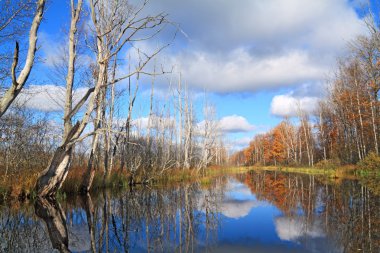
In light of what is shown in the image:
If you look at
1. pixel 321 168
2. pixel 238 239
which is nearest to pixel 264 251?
pixel 238 239

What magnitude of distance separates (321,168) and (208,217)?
1217 inches

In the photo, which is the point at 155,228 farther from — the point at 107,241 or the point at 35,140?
the point at 35,140

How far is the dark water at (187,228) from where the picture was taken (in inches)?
225

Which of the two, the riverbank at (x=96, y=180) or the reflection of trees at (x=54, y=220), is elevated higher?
the riverbank at (x=96, y=180)

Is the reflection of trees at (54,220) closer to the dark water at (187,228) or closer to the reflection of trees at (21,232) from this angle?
the dark water at (187,228)

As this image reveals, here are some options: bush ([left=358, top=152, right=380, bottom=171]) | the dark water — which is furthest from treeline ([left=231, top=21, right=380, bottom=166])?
the dark water

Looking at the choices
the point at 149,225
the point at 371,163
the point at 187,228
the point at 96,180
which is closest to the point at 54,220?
the point at 149,225

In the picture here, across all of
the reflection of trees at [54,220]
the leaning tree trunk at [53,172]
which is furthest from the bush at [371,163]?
the reflection of trees at [54,220]

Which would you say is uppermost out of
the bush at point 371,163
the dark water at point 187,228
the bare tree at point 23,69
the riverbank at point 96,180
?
the bare tree at point 23,69

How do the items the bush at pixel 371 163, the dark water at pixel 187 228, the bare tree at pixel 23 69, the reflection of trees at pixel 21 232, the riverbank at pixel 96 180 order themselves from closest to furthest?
the reflection of trees at pixel 21 232 → the dark water at pixel 187 228 → the bare tree at pixel 23 69 → the riverbank at pixel 96 180 → the bush at pixel 371 163

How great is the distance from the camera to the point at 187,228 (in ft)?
24.2

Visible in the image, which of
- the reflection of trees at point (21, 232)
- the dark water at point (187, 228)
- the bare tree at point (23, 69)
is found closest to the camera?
the reflection of trees at point (21, 232)

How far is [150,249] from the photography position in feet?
18.4

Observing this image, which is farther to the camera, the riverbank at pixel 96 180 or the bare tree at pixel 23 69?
the riverbank at pixel 96 180
